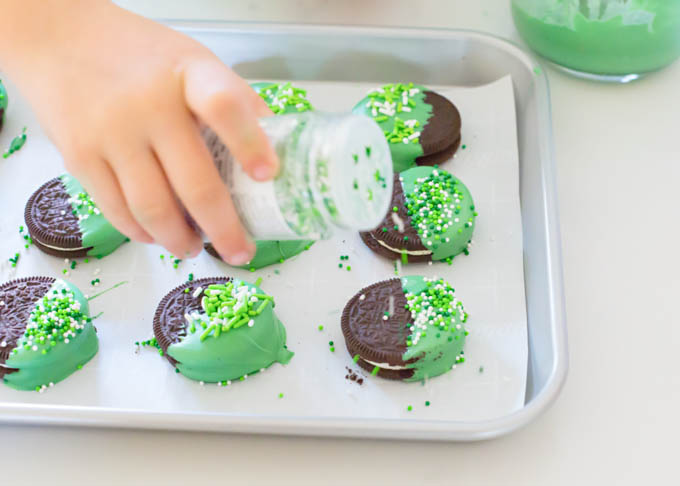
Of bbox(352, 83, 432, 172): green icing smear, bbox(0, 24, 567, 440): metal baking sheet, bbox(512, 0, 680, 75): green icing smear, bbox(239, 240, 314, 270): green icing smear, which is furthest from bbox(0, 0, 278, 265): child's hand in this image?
bbox(512, 0, 680, 75): green icing smear

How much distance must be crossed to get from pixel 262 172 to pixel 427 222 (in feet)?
1.98

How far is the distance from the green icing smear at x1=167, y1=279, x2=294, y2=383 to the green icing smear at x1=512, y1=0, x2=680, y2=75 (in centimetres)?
74

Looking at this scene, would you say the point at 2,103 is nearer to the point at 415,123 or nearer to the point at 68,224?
the point at 68,224

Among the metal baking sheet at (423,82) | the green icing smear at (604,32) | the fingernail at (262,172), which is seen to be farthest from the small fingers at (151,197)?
the green icing smear at (604,32)

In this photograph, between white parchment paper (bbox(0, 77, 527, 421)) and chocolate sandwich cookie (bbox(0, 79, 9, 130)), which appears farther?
chocolate sandwich cookie (bbox(0, 79, 9, 130))

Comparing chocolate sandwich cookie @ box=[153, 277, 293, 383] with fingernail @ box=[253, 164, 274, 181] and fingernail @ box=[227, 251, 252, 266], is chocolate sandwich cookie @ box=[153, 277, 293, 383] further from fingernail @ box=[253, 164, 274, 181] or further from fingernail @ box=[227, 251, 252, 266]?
fingernail @ box=[253, 164, 274, 181]

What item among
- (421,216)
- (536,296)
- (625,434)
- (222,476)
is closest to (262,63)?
(421,216)

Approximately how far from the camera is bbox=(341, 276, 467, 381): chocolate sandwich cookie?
1190mm

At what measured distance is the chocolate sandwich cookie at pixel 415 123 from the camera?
1453 mm

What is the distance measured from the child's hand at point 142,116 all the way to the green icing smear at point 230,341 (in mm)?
301

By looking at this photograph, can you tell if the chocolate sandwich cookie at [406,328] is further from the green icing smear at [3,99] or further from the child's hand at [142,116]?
the green icing smear at [3,99]

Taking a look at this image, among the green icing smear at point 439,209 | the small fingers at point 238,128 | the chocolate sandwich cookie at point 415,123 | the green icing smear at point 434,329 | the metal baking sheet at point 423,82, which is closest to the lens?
the small fingers at point 238,128

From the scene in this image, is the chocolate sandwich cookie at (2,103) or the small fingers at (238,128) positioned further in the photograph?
the chocolate sandwich cookie at (2,103)

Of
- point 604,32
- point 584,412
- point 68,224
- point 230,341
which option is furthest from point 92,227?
point 604,32
